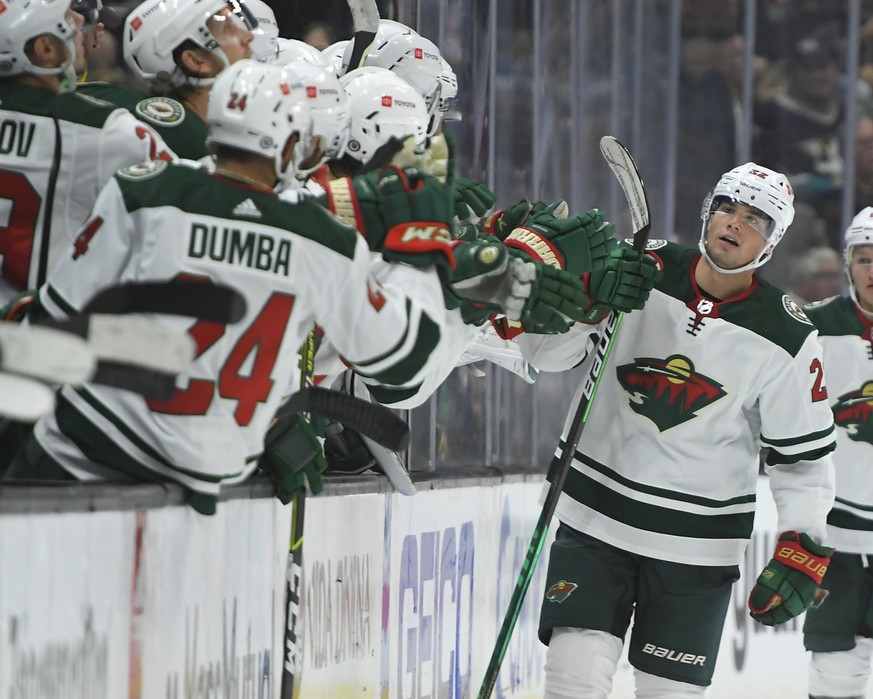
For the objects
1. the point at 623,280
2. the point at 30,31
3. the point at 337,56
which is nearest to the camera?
the point at 30,31

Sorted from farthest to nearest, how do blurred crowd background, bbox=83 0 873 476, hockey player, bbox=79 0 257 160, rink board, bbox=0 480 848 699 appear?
1. blurred crowd background, bbox=83 0 873 476
2. hockey player, bbox=79 0 257 160
3. rink board, bbox=0 480 848 699

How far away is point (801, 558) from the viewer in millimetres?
3098

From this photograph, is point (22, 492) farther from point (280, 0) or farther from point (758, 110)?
point (758, 110)

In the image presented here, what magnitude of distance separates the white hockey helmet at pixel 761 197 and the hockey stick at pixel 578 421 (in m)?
0.18

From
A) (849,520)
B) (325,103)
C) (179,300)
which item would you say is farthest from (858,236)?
(179,300)

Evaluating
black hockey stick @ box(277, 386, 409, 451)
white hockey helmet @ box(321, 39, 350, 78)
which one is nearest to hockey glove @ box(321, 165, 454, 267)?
black hockey stick @ box(277, 386, 409, 451)

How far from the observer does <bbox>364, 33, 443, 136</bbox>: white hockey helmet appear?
329cm

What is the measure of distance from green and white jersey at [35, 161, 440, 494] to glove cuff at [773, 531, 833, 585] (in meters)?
1.31

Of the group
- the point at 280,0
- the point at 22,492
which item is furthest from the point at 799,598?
the point at 280,0

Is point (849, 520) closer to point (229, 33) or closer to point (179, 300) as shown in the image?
point (229, 33)

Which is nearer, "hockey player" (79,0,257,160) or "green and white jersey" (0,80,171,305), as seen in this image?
"green and white jersey" (0,80,171,305)

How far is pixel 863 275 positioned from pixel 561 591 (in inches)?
60.6

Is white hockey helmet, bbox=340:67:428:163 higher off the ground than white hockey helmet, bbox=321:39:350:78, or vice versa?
white hockey helmet, bbox=321:39:350:78

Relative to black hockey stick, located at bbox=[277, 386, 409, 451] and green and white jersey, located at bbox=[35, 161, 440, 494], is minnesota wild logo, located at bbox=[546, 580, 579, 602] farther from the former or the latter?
green and white jersey, located at bbox=[35, 161, 440, 494]
